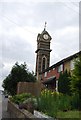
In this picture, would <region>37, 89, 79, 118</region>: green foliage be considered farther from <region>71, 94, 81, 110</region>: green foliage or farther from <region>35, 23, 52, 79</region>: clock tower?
<region>35, 23, 52, 79</region>: clock tower

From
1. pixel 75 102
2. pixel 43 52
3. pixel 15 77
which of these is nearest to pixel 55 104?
pixel 75 102

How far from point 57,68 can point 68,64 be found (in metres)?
6.08

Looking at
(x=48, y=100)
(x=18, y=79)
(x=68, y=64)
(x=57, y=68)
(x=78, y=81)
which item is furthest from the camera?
(x=57, y=68)

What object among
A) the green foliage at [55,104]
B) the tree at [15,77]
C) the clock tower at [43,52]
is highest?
the clock tower at [43,52]

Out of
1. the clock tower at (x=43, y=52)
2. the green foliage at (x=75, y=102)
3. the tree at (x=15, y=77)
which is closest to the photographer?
the green foliage at (x=75, y=102)

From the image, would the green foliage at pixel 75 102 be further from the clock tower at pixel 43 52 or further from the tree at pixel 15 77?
the clock tower at pixel 43 52

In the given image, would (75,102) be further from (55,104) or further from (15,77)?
(15,77)

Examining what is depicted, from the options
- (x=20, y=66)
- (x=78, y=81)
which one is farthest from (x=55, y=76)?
(x=78, y=81)

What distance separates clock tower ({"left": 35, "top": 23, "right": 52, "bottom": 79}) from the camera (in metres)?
78.6

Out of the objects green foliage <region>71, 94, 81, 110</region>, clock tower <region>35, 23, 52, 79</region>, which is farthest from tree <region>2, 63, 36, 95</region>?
clock tower <region>35, 23, 52, 79</region>

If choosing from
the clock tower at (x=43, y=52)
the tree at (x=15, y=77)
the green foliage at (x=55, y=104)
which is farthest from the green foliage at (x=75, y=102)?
the clock tower at (x=43, y=52)

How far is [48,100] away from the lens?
12.4m

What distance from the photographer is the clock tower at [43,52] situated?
78.6 metres

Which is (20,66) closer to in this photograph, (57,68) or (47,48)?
(57,68)
